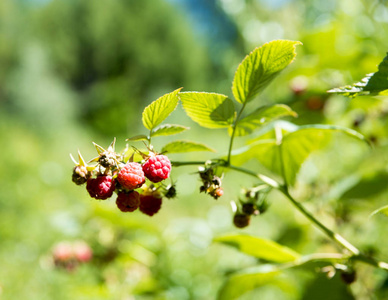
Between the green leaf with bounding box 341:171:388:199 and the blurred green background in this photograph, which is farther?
the blurred green background

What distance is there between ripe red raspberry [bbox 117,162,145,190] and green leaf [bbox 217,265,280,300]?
0.38m

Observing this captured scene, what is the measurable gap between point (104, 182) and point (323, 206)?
0.82 meters

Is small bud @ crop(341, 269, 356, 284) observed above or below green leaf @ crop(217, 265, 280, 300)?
below

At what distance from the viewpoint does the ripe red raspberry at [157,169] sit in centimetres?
53

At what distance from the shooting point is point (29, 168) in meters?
5.11

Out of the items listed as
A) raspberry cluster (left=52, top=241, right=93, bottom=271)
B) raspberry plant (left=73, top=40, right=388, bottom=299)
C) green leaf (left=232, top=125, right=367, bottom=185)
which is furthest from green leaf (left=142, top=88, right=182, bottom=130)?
raspberry cluster (left=52, top=241, right=93, bottom=271)

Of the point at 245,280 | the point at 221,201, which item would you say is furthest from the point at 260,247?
the point at 221,201

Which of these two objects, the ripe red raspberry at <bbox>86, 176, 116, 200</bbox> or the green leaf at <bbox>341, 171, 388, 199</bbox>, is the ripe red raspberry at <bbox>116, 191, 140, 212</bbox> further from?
the green leaf at <bbox>341, 171, 388, 199</bbox>

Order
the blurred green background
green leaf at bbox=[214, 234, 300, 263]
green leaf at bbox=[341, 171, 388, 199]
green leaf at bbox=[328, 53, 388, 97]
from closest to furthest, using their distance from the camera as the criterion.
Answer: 1. green leaf at bbox=[328, 53, 388, 97]
2. green leaf at bbox=[214, 234, 300, 263]
3. green leaf at bbox=[341, 171, 388, 199]
4. the blurred green background

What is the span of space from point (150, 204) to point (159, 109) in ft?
0.48

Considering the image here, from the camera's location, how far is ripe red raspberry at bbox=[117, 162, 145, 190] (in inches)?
20.4

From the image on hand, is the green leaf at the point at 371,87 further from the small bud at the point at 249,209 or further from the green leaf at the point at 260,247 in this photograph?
the green leaf at the point at 260,247

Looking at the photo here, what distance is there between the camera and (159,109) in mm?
554

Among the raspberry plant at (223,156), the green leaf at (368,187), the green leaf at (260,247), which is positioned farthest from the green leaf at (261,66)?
the green leaf at (368,187)
